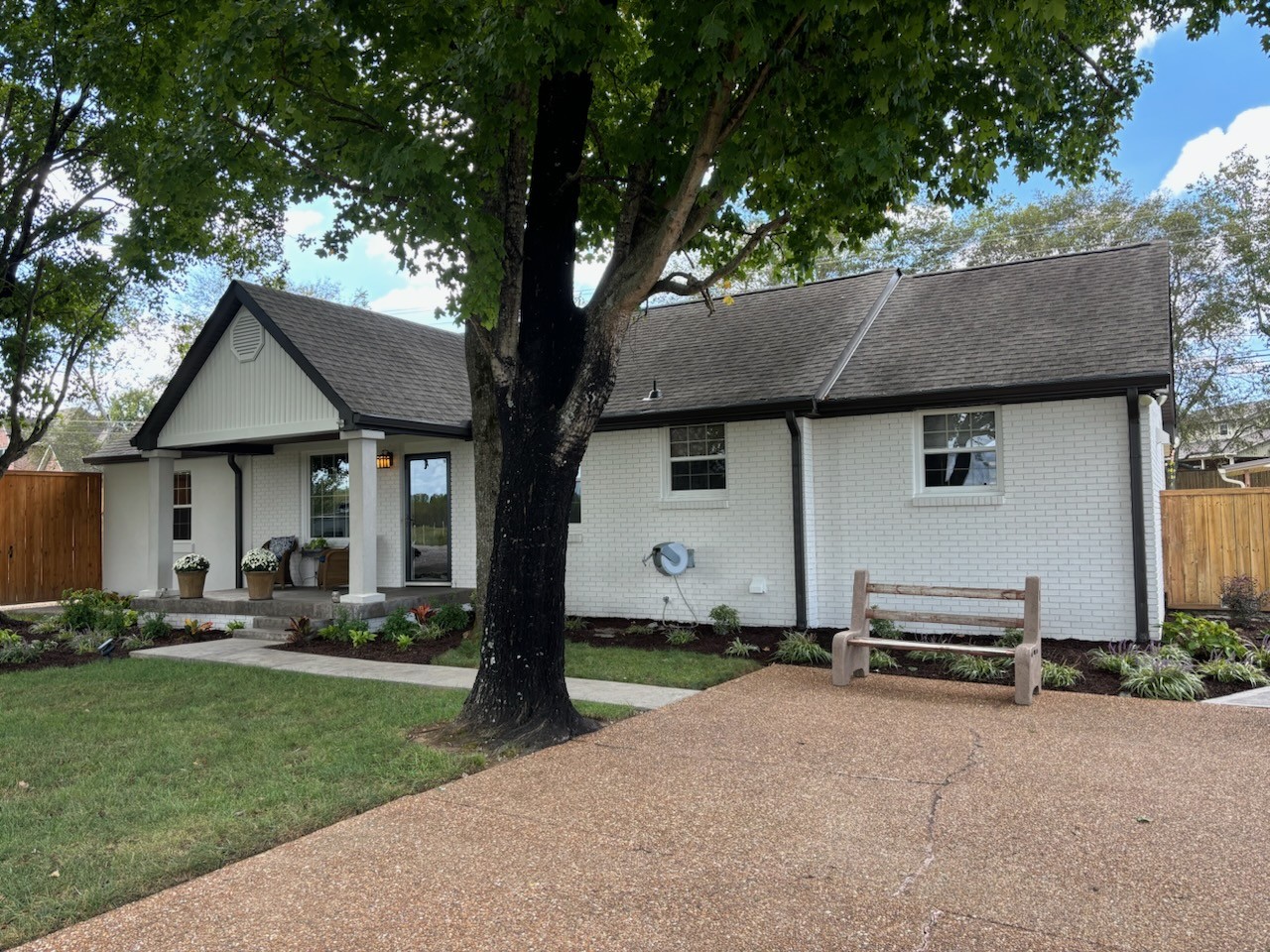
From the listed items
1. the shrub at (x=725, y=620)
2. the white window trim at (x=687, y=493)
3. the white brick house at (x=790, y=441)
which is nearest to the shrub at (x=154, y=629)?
the white brick house at (x=790, y=441)

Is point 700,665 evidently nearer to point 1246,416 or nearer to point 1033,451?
point 1033,451

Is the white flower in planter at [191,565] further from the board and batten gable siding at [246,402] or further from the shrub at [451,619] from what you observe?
the shrub at [451,619]

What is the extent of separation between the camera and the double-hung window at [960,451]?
10.5 m

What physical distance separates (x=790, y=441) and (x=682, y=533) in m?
2.04

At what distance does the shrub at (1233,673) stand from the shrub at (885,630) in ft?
9.95

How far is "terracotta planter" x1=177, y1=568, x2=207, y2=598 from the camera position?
13.3 metres

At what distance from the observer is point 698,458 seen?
1242 cm

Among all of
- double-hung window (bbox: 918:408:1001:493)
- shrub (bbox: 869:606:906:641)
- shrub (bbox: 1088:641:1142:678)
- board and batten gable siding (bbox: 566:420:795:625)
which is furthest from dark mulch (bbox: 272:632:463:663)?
shrub (bbox: 1088:641:1142:678)

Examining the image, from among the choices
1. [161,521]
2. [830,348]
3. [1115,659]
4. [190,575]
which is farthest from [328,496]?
Result: [1115,659]

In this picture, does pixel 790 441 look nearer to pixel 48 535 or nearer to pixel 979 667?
pixel 979 667

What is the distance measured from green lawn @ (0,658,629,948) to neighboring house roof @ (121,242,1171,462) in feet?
16.1

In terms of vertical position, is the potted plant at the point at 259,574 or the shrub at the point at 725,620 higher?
the potted plant at the point at 259,574

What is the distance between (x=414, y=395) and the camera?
525 inches

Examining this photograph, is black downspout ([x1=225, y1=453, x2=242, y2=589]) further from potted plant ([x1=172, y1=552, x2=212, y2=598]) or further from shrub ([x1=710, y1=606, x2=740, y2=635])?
shrub ([x1=710, y1=606, x2=740, y2=635])
